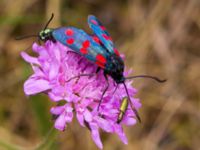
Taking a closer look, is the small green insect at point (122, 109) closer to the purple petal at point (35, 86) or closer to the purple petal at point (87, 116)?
the purple petal at point (87, 116)

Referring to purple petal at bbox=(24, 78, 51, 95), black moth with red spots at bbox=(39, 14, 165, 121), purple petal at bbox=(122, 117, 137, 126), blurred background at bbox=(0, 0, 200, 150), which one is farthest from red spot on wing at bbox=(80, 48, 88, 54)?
blurred background at bbox=(0, 0, 200, 150)

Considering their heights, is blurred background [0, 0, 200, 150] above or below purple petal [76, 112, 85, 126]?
below

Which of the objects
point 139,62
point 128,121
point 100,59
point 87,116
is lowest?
point 139,62

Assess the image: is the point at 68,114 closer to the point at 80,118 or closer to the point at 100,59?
the point at 80,118

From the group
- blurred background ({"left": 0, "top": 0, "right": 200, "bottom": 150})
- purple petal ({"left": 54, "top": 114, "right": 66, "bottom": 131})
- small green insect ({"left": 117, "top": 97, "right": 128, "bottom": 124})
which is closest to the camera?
purple petal ({"left": 54, "top": 114, "right": 66, "bottom": 131})

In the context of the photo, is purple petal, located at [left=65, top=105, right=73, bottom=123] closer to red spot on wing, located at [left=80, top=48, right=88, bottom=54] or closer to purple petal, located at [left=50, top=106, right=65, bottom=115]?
purple petal, located at [left=50, top=106, right=65, bottom=115]

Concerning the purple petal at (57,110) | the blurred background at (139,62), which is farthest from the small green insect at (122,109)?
the blurred background at (139,62)

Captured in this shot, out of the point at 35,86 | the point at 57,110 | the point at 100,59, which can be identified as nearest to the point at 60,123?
the point at 57,110
